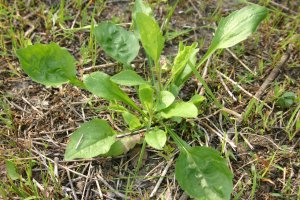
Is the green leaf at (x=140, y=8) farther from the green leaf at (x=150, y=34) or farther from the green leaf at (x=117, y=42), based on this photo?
the green leaf at (x=150, y=34)

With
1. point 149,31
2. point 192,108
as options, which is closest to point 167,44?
point 149,31

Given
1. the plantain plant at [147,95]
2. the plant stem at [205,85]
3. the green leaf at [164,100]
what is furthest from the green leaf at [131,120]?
the plant stem at [205,85]

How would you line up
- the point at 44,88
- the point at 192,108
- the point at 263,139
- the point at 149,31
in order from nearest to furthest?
the point at 192,108 → the point at 149,31 → the point at 263,139 → the point at 44,88

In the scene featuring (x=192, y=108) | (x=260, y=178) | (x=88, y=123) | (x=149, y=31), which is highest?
(x=149, y=31)

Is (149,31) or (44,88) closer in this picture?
(149,31)

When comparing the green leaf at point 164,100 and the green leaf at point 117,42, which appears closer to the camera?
the green leaf at point 164,100

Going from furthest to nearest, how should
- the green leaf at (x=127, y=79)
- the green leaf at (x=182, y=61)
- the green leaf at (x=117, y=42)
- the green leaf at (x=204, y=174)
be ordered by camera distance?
1. the green leaf at (x=117, y=42)
2. the green leaf at (x=182, y=61)
3. the green leaf at (x=127, y=79)
4. the green leaf at (x=204, y=174)

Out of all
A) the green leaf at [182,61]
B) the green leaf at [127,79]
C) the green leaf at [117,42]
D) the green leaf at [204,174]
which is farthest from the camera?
the green leaf at [117,42]

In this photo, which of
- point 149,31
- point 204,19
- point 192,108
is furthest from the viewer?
point 204,19

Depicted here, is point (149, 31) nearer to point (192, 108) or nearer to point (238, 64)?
point (192, 108)
